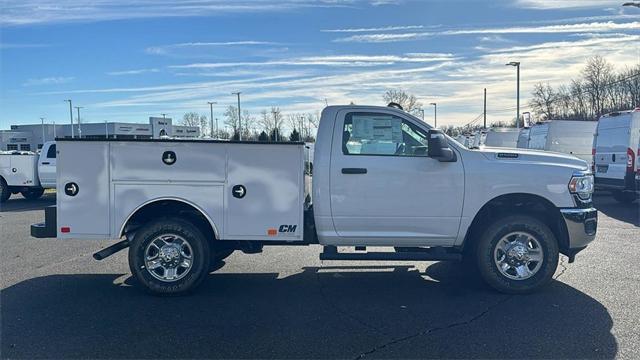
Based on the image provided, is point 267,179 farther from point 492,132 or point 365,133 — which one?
point 492,132

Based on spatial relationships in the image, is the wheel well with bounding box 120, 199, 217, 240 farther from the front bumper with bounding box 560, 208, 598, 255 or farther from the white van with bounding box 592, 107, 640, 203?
the white van with bounding box 592, 107, 640, 203

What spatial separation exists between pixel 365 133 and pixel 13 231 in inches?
332

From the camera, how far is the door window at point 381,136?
19.5 ft

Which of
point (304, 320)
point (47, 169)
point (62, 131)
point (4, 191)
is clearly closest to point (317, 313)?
point (304, 320)

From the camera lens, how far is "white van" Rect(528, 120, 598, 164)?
1791 centimetres

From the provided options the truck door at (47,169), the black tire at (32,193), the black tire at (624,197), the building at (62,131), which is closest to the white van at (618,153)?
the black tire at (624,197)

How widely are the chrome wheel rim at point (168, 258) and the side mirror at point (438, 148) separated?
298cm

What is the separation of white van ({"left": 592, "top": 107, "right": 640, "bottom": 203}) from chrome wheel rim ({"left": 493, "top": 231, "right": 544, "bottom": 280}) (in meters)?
8.55

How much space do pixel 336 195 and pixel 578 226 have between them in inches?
111

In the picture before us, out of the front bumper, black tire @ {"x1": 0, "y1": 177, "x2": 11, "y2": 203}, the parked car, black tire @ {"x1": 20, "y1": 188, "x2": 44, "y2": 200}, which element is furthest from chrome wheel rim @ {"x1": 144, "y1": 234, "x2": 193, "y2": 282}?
the parked car

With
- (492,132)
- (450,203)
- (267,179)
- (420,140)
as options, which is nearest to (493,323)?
(450,203)

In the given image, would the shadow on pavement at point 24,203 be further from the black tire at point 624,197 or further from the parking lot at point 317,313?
the black tire at point 624,197

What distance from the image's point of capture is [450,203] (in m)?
5.93

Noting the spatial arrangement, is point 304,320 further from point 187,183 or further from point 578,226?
point 578,226
